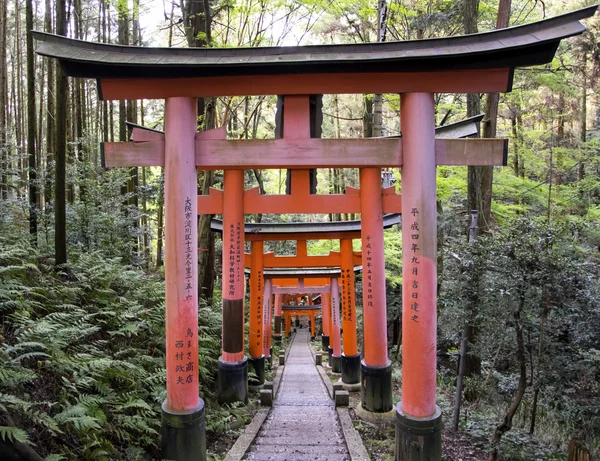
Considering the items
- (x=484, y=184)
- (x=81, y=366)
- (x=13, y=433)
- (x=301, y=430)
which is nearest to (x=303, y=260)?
(x=484, y=184)

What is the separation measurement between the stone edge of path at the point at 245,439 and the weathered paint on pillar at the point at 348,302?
373cm

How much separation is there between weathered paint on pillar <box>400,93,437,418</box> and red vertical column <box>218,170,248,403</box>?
3962 millimetres

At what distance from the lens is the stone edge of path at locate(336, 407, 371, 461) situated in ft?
18.7

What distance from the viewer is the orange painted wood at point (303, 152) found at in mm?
5137

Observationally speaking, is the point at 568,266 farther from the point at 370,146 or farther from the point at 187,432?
the point at 187,432

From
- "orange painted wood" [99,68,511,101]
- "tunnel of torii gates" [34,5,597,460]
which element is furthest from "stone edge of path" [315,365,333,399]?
"orange painted wood" [99,68,511,101]

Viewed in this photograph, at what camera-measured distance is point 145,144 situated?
203 inches

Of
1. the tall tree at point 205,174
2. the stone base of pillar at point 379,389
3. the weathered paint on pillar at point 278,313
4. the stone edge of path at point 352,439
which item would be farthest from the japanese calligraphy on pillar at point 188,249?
the weathered paint on pillar at point 278,313

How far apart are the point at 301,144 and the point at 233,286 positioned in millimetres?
4044

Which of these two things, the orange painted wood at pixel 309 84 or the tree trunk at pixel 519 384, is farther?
the tree trunk at pixel 519 384

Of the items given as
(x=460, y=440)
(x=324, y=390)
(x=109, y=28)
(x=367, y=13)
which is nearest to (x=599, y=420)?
(x=460, y=440)

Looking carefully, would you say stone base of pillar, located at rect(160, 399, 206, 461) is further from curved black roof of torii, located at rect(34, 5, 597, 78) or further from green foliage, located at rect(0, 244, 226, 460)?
curved black roof of torii, located at rect(34, 5, 597, 78)

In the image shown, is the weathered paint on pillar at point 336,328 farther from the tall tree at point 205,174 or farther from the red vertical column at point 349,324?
the tall tree at point 205,174

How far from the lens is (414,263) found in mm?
5055
